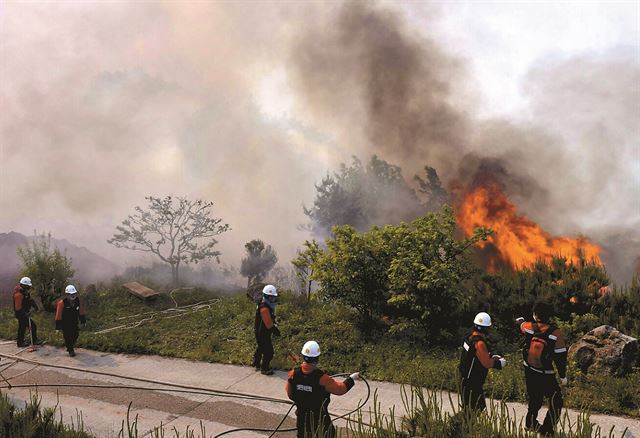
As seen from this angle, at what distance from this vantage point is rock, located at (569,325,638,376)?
28.0 feet

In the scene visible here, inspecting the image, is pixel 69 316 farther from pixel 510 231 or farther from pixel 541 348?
pixel 510 231

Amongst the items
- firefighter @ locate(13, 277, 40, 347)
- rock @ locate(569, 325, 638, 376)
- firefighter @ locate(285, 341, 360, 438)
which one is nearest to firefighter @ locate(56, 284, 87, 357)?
firefighter @ locate(13, 277, 40, 347)

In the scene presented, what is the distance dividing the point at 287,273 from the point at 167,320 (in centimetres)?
1439

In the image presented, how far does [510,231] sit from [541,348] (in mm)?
18738

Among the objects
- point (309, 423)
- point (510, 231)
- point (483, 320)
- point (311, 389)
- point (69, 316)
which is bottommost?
point (309, 423)

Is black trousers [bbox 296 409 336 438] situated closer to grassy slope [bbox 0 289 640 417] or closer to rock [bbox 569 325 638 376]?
grassy slope [bbox 0 289 640 417]

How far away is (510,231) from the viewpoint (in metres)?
24.0

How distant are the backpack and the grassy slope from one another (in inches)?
48.0

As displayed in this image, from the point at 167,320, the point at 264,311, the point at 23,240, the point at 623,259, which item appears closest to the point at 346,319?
the point at 264,311

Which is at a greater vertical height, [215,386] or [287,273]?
[287,273]

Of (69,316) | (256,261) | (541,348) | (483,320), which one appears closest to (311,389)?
(483,320)

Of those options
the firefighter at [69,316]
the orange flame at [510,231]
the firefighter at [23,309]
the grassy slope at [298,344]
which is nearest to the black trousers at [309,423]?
the grassy slope at [298,344]

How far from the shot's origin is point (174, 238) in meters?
20.8

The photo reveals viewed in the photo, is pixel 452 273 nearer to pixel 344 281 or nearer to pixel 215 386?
pixel 344 281
